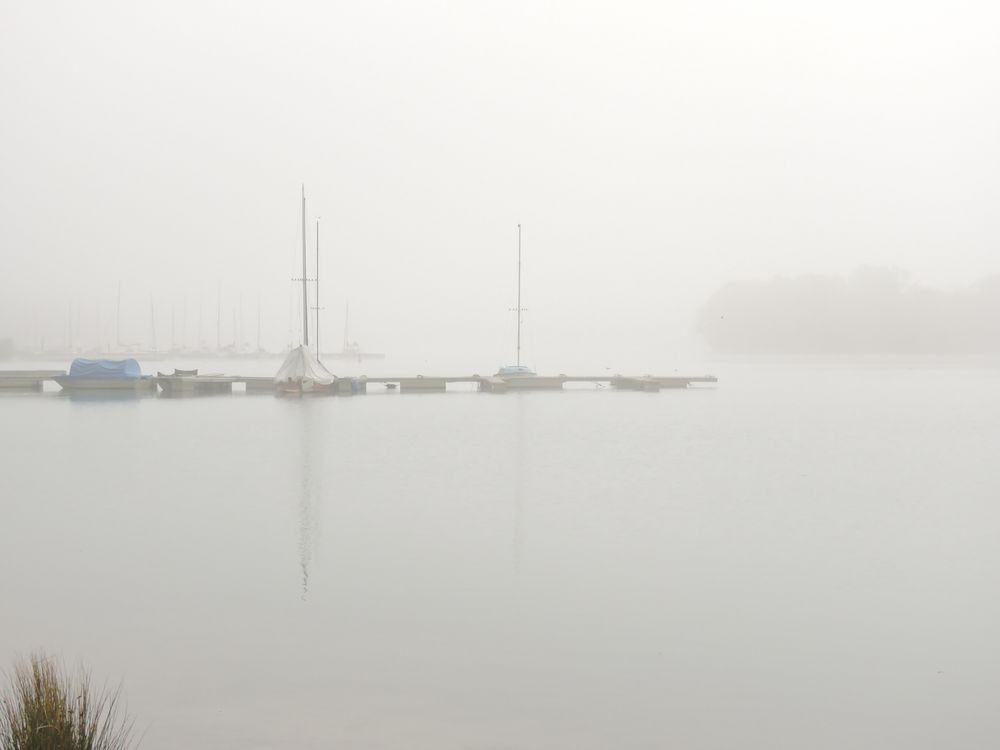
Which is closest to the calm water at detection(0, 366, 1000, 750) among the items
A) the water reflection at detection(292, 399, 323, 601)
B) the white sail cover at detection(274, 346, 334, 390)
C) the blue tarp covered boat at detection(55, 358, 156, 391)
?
the water reflection at detection(292, 399, 323, 601)

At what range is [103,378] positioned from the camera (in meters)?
54.4

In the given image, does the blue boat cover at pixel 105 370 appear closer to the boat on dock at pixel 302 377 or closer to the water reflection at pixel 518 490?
the boat on dock at pixel 302 377

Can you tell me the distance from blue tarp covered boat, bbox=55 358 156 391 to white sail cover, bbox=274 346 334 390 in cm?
872

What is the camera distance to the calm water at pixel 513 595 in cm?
738

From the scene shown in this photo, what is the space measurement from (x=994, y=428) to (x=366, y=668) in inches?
1558

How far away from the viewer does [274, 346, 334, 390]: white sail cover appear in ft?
173

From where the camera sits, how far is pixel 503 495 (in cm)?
1964

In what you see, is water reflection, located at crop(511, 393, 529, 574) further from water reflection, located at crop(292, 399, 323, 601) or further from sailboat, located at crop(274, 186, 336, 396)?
sailboat, located at crop(274, 186, 336, 396)

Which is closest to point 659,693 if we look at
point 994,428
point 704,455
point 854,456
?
point 704,455

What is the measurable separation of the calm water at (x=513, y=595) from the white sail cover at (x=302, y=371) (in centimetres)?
2603

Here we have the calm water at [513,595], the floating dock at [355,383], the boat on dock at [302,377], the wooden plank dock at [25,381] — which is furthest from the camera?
the wooden plank dock at [25,381]

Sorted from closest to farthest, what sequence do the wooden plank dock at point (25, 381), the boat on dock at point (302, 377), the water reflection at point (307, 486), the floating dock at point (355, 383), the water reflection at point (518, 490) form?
the water reflection at point (307, 486) < the water reflection at point (518, 490) < the boat on dock at point (302, 377) < the floating dock at point (355, 383) < the wooden plank dock at point (25, 381)

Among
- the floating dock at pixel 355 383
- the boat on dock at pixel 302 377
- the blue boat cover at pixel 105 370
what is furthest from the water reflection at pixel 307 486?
the blue boat cover at pixel 105 370

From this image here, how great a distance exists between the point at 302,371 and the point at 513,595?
44.0 m
